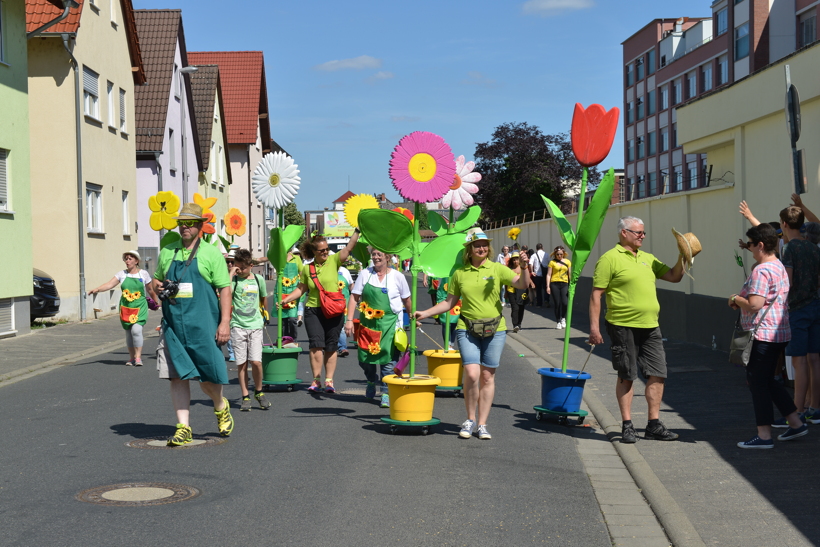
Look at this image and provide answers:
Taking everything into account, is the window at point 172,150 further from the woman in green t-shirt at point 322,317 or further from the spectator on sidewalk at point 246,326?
the spectator on sidewalk at point 246,326

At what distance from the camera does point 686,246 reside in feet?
24.3

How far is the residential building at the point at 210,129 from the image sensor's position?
4028 centimetres

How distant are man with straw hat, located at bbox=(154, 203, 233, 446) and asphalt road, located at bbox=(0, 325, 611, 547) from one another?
581 mm

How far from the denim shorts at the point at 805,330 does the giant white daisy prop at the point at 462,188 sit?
427 centimetres

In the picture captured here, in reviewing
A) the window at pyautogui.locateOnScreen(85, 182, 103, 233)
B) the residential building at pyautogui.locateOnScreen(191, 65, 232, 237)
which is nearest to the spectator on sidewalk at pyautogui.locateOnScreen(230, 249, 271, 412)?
the window at pyautogui.locateOnScreen(85, 182, 103, 233)

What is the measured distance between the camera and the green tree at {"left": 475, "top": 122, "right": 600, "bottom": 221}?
198 ft

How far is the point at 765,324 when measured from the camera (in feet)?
23.7

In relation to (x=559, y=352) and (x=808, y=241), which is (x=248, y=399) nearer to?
(x=808, y=241)

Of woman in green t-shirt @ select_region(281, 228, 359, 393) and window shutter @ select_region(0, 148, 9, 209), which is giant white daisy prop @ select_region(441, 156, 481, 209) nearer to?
woman in green t-shirt @ select_region(281, 228, 359, 393)

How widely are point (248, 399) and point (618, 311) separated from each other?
395 cm

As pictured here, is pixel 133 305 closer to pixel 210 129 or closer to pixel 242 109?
pixel 210 129

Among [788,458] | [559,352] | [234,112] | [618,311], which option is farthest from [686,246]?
[234,112]

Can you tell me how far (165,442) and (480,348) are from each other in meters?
2.73

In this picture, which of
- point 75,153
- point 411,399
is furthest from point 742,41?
point 411,399
